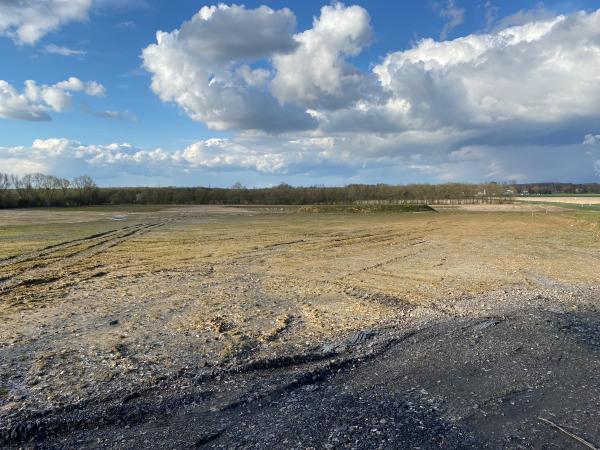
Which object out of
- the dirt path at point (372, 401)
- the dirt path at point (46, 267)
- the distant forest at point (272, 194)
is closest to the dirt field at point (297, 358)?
the dirt path at point (372, 401)

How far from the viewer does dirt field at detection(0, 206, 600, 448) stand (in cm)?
666

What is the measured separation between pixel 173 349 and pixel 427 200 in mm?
150432

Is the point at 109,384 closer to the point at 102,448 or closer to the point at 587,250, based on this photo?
the point at 102,448

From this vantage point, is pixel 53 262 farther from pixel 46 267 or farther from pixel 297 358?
pixel 297 358

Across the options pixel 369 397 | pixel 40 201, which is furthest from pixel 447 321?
pixel 40 201

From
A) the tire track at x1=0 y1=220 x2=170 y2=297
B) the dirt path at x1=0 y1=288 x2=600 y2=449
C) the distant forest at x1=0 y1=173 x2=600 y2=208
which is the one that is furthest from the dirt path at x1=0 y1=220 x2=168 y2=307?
the distant forest at x1=0 y1=173 x2=600 y2=208

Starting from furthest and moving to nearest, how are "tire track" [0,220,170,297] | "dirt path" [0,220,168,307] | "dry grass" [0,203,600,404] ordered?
"tire track" [0,220,170,297] → "dirt path" [0,220,168,307] → "dry grass" [0,203,600,404]

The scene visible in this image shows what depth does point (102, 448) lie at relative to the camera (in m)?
6.20

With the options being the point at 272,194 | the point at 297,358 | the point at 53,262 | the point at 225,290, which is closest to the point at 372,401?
the point at 297,358

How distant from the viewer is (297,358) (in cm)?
939

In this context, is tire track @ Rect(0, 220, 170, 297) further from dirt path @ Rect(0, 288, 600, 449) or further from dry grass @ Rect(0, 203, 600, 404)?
dirt path @ Rect(0, 288, 600, 449)

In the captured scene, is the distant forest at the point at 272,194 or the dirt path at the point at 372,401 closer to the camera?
the dirt path at the point at 372,401

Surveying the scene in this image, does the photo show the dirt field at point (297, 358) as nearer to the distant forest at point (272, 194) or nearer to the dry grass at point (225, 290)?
the dry grass at point (225, 290)

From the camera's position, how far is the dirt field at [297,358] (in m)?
6.66
